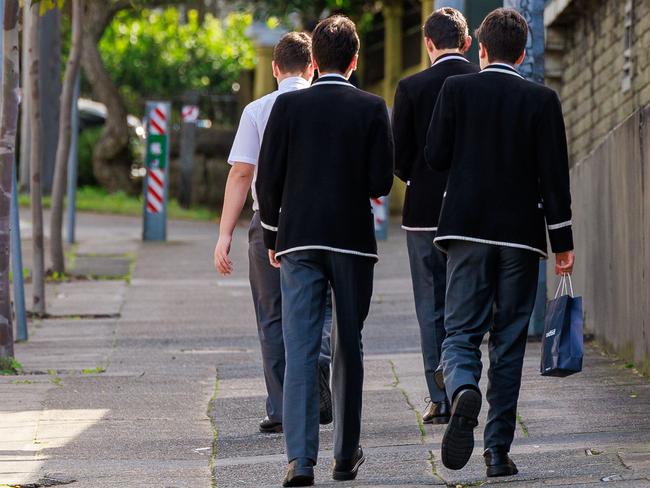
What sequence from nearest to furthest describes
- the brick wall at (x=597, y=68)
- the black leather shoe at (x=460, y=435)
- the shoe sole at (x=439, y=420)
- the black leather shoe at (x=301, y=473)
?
the black leather shoe at (x=460, y=435) < the black leather shoe at (x=301, y=473) < the shoe sole at (x=439, y=420) < the brick wall at (x=597, y=68)

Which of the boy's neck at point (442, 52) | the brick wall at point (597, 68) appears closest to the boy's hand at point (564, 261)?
the boy's neck at point (442, 52)

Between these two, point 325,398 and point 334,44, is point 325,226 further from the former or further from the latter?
point 325,398

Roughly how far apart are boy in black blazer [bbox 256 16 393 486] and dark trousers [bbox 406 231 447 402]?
1326 mm

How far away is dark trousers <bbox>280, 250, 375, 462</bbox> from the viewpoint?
227 inches

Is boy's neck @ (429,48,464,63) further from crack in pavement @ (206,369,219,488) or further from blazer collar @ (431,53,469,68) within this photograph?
crack in pavement @ (206,369,219,488)

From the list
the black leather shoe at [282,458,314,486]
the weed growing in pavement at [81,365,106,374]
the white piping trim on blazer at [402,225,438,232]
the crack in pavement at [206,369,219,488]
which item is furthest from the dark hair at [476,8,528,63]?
the weed growing in pavement at [81,365,106,374]

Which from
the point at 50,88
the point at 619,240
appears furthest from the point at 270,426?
the point at 50,88

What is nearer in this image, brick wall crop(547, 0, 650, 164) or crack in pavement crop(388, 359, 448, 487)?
crack in pavement crop(388, 359, 448, 487)

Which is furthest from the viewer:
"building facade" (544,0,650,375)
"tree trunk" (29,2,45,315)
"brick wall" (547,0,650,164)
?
"tree trunk" (29,2,45,315)

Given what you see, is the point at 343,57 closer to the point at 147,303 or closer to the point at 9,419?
the point at 9,419

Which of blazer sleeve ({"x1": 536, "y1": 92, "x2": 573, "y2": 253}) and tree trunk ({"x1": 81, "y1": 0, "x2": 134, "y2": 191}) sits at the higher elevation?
blazer sleeve ({"x1": 536, "y1": 92, "x2": 573, "y2": 253})

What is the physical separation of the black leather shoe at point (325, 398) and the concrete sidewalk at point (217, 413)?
155 mm

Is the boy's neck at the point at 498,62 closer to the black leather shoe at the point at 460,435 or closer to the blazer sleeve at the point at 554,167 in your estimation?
the blazer sleeve at the point at 554,167

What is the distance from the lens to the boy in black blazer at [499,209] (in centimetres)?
585
